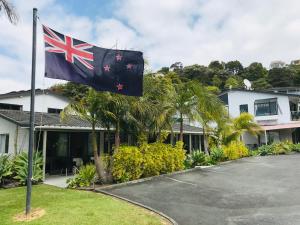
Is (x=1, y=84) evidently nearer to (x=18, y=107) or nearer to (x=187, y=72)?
(x=18, y=107)

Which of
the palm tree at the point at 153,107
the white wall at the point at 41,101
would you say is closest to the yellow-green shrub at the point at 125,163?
the palm tree at the point at 153,107

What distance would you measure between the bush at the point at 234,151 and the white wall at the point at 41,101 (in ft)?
51.6

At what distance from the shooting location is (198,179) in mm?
15188

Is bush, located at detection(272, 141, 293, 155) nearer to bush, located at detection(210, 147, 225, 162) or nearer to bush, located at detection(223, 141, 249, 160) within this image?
bush, located at detection(223, 141, 249, 160)

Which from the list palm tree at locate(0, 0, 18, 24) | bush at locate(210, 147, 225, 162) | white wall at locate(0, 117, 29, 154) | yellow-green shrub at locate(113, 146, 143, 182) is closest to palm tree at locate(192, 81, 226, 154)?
bush at locate(210, 147, 225, 162)

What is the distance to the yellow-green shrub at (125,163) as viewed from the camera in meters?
13.6

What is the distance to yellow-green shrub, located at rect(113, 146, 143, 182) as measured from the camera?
1359 cm

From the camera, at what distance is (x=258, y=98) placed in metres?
38.6

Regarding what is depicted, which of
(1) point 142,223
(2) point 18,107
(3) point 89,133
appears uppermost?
(2) point 18,107

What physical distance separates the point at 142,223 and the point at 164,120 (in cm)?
908

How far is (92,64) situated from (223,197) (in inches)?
269

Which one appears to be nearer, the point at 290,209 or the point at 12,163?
the point at 290,209

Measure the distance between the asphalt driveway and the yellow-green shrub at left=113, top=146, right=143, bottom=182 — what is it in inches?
26.9

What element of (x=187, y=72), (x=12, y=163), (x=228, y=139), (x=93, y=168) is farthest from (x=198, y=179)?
(x=187, y=72)
